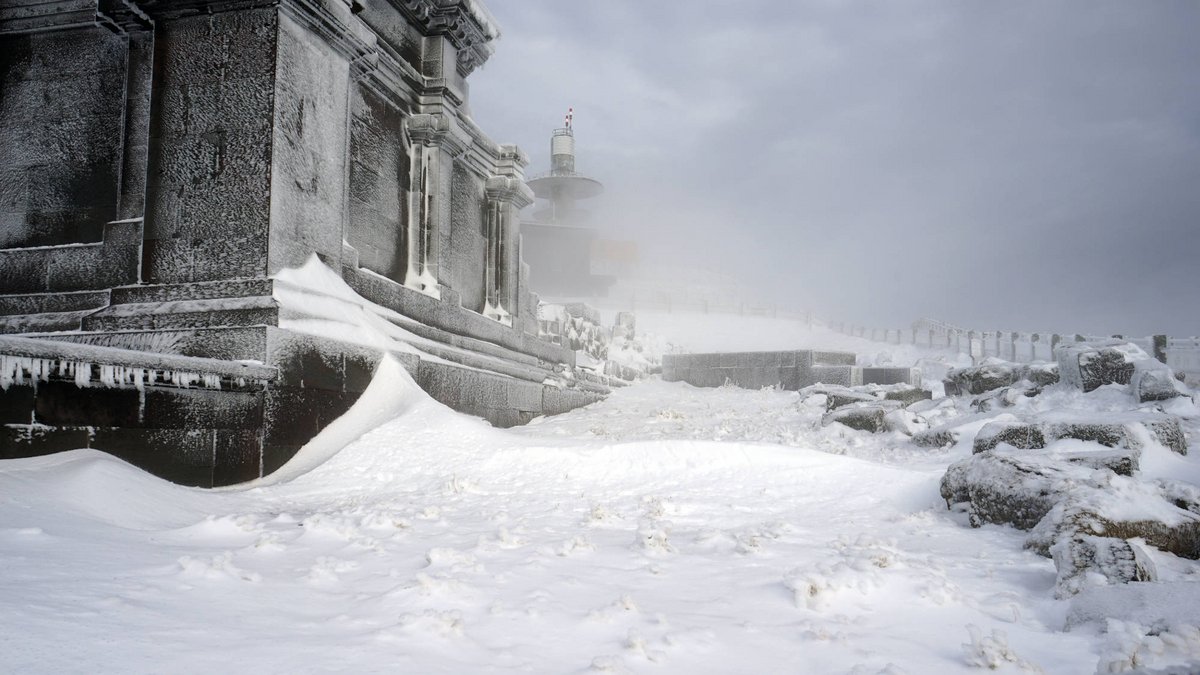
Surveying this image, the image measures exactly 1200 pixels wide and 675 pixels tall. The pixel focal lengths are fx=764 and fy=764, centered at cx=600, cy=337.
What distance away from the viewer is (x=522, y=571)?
292 cm

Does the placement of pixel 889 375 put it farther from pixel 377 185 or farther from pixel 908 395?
pixel 377 185

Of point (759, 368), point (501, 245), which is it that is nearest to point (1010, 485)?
point (501, 245)

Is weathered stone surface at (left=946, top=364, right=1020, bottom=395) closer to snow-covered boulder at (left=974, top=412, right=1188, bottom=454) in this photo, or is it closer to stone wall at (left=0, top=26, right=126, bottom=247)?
snow-covered boulder at (left=974, top=412, right=1188, bottom=454)

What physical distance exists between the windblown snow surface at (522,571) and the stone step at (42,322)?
2143mm

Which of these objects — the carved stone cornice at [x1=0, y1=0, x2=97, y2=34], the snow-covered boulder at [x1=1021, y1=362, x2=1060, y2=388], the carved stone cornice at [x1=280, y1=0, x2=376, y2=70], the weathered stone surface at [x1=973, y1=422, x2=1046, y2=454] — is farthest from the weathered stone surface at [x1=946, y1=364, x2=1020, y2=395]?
the carved stone cornice at [x1=0, y1=0, x2=97, y2=34]

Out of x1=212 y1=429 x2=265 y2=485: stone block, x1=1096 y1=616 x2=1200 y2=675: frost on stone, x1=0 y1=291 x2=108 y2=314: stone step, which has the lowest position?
x1=1096 y1=616 x2=1200 y2=675: frost on stone

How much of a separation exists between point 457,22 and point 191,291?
192 inches

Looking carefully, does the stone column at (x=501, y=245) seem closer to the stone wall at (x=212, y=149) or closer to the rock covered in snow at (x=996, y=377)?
the stone wall at (x=212, y=149)

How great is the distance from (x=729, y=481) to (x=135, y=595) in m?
3.43

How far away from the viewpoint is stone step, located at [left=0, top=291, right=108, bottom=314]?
5.68 meters

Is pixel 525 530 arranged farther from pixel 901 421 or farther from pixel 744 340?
pixel 744 340

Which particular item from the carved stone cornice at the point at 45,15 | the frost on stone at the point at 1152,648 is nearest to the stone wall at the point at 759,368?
the carved stone cornice at the point at 45,15

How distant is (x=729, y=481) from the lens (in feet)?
16.0

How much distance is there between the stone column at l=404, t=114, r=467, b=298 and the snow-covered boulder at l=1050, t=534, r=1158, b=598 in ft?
→ 21.1
